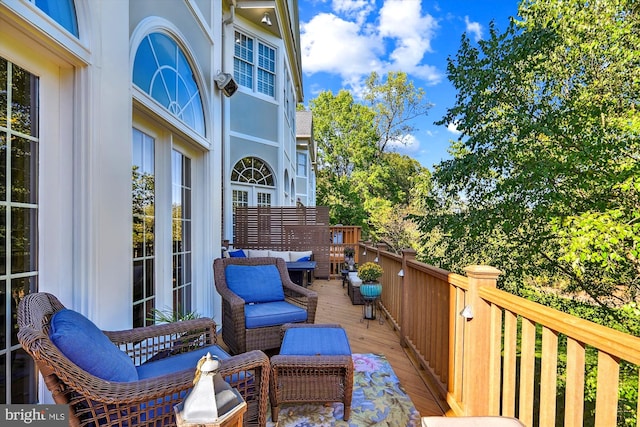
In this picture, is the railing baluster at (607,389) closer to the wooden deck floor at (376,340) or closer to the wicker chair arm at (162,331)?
the wooden deck floor at (376,340)

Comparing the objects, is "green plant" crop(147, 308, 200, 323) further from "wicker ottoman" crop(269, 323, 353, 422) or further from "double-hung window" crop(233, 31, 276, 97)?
"double-hung window" crop(233, 31, 276, 97)

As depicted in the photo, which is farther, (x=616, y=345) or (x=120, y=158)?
(x=120, y=158)

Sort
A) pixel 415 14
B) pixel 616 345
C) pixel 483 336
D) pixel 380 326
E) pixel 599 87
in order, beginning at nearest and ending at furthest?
1. pixel 616 345
2. pixel 483 336
3. pixel 380 326
4. pixel 599 87
5. pixel 415 14

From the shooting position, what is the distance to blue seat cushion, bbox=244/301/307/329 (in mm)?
3002

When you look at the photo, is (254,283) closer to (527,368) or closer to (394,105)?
(527,368)

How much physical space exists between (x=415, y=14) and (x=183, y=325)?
43.2ft

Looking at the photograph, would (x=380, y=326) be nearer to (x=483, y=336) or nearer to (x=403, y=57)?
(x=483, y=336)

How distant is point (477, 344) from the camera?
6.31 feet

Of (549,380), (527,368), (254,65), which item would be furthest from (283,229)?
(549,380)

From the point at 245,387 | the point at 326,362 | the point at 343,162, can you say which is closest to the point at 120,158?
the point at 245,387

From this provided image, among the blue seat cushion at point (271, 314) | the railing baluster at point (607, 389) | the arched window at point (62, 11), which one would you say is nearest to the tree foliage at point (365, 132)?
the blue seat cushion at point (271, 314)

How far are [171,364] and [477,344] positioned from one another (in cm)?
189

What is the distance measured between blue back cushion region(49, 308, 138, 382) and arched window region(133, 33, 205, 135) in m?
1.88

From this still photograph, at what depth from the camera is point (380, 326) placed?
4.30 m
